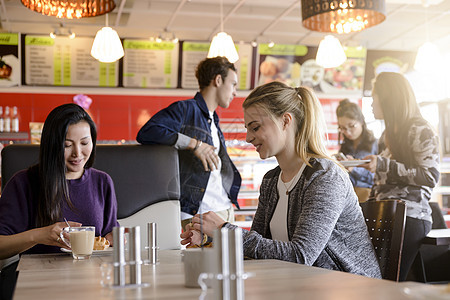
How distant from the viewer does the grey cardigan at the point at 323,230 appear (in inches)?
66.6

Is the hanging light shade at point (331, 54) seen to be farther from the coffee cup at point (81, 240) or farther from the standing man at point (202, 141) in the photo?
the coffee cup at point (81, 240)

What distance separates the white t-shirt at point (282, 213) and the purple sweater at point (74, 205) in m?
0.73

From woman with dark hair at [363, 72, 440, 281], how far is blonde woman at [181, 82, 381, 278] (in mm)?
972

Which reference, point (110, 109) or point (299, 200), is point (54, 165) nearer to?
point (299, 200)

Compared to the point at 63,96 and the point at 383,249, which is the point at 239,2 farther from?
the point at 383,249

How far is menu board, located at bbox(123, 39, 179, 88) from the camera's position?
6324mm

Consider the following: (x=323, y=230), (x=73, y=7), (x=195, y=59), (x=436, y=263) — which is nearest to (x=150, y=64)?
(x=195, y=59)

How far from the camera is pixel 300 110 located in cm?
207

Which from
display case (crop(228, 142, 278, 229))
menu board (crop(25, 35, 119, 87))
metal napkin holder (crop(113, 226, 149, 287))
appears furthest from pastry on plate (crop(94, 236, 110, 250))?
menu board (crop(25, 35, 119, 87))

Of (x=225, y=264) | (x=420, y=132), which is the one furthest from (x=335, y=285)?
(x=420, y=132)

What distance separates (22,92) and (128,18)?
4.52 ft

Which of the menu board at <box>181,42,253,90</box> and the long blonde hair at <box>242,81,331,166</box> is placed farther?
the menu board at <box>181,42,253,90</box>

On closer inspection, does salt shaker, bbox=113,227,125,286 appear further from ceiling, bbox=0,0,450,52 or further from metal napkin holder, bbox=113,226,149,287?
ceiling, bbox=0,0,450,52

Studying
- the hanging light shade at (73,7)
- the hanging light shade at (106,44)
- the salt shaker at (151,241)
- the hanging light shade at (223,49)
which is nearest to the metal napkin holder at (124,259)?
the salt shaker at (151,241)
